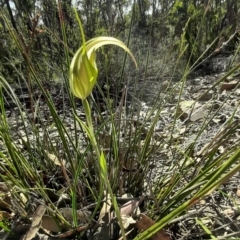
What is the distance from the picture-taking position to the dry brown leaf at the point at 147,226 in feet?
2.18

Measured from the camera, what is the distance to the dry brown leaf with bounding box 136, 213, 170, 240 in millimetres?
664

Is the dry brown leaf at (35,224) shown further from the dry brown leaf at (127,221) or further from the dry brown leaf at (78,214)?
the dry brown leaf at (127,221)

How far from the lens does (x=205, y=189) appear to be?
0.34 meters

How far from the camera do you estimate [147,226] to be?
2.23ft

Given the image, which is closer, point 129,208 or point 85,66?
point 85,66

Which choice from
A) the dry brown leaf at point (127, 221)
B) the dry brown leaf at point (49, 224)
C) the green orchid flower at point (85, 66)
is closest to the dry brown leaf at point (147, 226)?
the dry brown leaf at point (127, 221)

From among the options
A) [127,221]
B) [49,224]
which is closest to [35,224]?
[49,224]

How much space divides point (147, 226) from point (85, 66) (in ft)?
1.32

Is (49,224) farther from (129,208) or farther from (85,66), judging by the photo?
(85,66)

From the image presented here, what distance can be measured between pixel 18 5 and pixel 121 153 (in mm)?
2838

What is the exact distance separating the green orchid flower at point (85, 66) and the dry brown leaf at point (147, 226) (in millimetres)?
359

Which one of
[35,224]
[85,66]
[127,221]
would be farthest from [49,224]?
[85,66]

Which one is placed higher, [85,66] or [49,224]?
[85,66]

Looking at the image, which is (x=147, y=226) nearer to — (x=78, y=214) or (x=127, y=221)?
(x=127, y=221)
